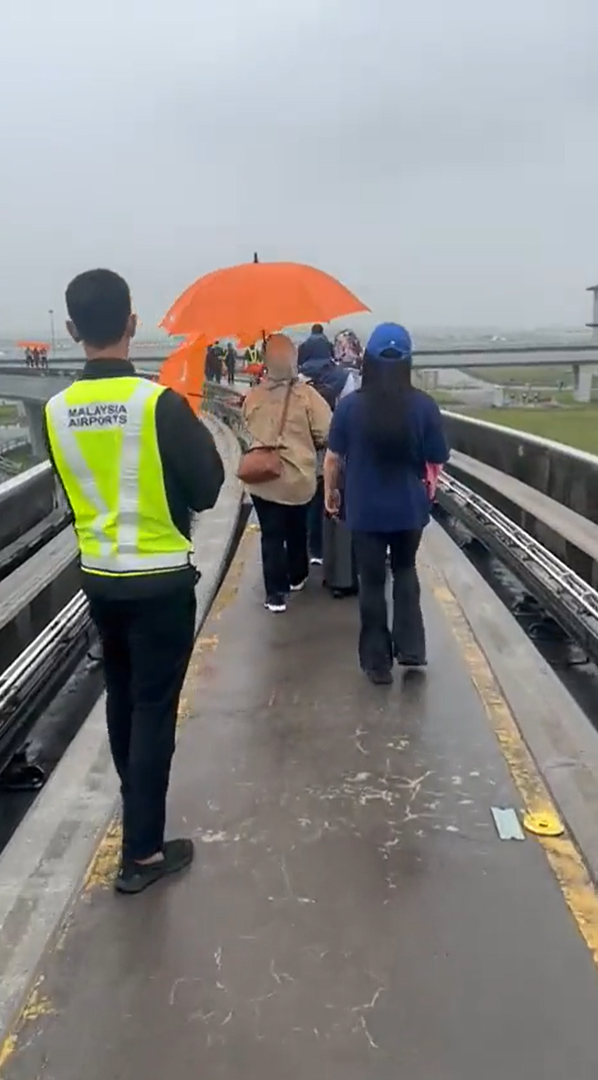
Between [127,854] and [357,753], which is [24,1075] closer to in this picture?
[127,854]

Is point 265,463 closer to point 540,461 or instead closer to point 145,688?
point 145,688

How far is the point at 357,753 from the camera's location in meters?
4.92

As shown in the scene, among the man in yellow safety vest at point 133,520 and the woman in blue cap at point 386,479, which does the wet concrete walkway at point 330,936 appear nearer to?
the man in yellow safety vest at point 133,520

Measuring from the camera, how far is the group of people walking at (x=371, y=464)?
5441 millimetres

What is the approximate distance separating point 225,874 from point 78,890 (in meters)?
0.52

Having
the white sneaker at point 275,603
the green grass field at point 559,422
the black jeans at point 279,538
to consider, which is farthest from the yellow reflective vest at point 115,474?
the green grass field at point 559,422

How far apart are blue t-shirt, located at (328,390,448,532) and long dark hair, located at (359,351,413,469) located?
76 millimetres

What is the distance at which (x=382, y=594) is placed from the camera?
5.86 metres

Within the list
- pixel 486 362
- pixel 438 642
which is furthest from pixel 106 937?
pixel 486 362

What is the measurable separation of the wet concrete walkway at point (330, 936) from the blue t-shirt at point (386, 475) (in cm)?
105

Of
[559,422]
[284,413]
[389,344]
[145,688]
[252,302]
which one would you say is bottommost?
[559,422]

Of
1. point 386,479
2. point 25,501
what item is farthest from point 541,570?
point 25,501

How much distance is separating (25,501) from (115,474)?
641cm

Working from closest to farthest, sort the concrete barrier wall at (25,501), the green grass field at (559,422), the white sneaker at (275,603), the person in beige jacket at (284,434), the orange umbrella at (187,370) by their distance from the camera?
the orange umbrella at (187,370)
the person in beige jacket at (284,434)
the white sneaker at (275,603)
the concrete barrier wall at (25,501)
the green grass field at (559,422)
